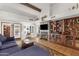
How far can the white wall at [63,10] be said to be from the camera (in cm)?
169

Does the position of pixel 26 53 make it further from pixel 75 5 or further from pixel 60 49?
pixel 75 5

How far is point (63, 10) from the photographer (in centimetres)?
177

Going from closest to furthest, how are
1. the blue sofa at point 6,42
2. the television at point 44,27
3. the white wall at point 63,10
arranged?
1. the white wall at point 63,10
2. the blue sofa at point 6,42
3. the television at point 44,27

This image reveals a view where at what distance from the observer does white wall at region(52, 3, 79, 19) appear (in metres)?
1.69

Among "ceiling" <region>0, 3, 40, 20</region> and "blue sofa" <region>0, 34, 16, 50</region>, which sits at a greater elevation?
"ceiling" <region>0, 3, 40, 20</region>

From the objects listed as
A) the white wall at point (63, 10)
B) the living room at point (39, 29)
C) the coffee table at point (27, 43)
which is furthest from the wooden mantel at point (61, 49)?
the white wall at point (63, 10)

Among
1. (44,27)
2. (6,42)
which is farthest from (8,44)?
(44,27)

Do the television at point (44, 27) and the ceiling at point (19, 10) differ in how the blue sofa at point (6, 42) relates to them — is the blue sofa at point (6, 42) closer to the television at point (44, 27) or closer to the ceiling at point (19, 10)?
the ceiling at point (19, 10)

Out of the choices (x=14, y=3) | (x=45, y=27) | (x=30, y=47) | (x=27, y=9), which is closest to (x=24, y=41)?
(x=30, y=47)

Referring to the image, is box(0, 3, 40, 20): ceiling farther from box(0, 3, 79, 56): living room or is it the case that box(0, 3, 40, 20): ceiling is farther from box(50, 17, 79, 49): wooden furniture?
box(50, 17, 79, 49): wooden furniture

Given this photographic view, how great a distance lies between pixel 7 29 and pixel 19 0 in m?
0.60

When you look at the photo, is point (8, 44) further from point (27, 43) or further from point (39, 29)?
point (39, 29)

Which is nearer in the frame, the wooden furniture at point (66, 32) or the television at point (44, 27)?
the wooden furniture at point (66, 32)

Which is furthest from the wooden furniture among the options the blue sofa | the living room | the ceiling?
the blue sofa
